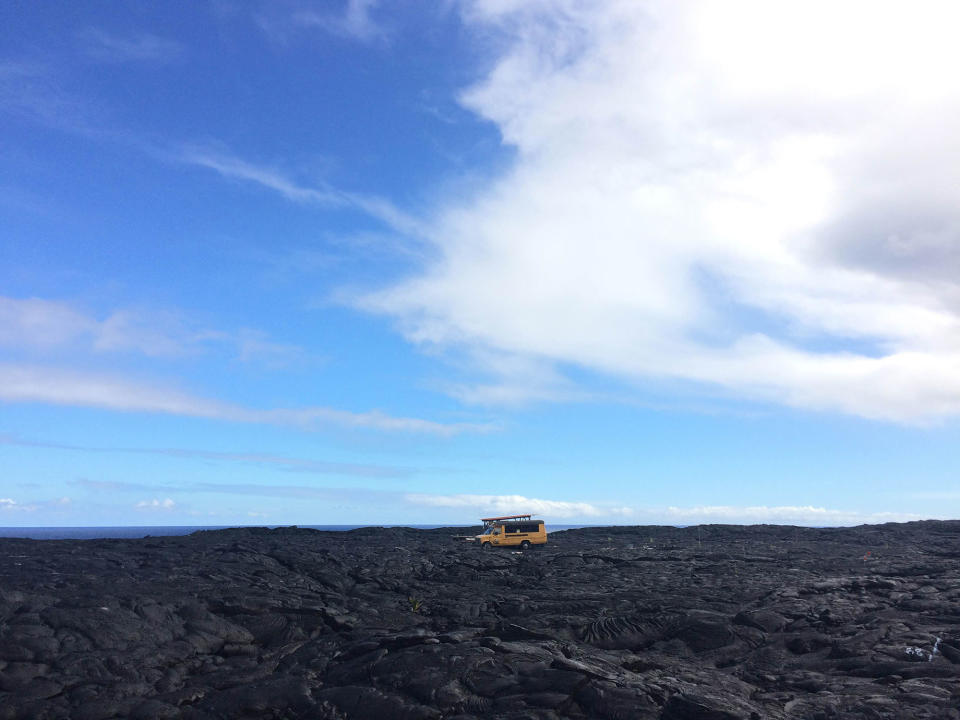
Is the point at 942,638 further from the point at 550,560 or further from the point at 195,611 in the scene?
the point at 195,611

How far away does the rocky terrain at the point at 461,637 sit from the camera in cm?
1711

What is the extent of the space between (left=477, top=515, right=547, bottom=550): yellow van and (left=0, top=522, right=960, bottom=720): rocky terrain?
8.85 meters

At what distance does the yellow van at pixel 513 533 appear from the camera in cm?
4950

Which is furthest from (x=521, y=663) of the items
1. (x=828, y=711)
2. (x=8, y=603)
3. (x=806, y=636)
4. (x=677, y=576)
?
(x=677, y=576)

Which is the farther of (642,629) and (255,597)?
(255,597)

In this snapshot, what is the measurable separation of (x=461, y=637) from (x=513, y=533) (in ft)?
99.8

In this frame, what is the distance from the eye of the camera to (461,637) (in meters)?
20.5

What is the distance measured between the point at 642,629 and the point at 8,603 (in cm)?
2262

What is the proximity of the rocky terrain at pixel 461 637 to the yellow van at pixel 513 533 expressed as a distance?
8.85 meters

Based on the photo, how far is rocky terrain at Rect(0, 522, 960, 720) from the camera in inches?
674

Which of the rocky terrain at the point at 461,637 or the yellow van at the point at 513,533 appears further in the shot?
the yellow van at the point at 513,533

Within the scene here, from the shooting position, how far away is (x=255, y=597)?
2638 cm

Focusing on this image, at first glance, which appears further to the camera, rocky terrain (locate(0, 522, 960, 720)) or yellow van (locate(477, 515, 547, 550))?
yellow van (locate(477, 515, 547, 550))

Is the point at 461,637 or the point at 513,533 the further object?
the point at 513,533
